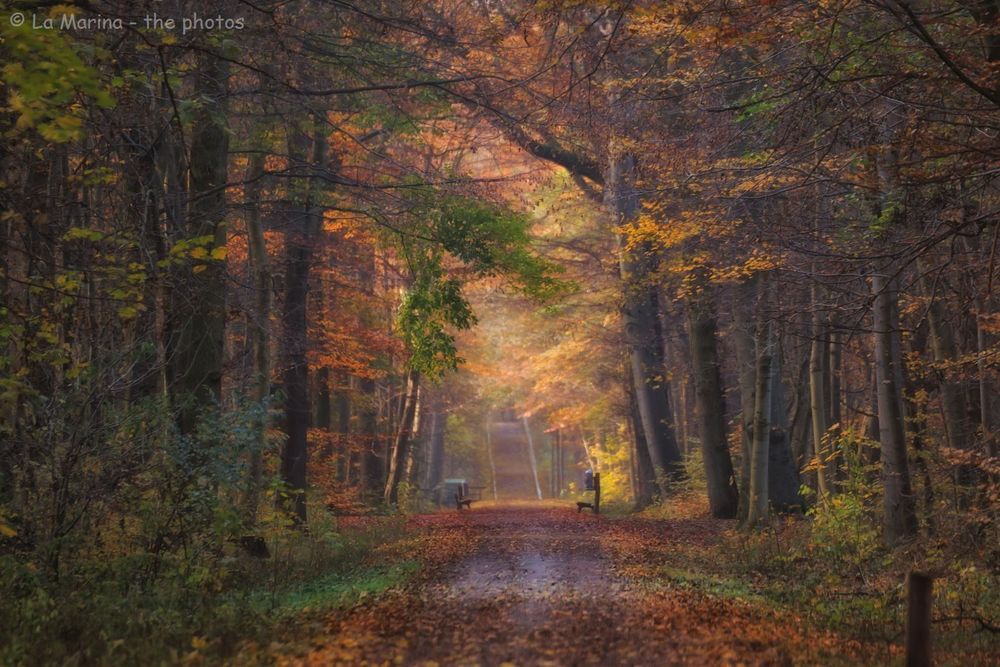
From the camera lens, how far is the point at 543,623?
820 cm

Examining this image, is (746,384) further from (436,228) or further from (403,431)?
(403,431)

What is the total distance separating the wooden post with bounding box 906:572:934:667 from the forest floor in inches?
47.3

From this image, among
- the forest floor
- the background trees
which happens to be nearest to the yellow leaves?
the background trees

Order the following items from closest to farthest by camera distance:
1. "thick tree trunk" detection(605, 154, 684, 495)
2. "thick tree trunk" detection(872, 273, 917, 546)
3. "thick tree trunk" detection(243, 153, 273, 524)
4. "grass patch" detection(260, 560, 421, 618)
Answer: "grass patch" detection(260, 560, 421, 618) → "thick tree trunk" detection(872, 273, 917, 546) → "thick tree trunk" detection(243, 153, 273, 524) → "thick tree trunk" detection(605, 154, 684, 495)

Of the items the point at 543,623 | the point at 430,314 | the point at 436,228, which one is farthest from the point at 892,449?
the point at 436,228

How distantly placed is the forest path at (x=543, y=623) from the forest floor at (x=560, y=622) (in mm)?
13

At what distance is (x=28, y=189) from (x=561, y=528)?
44.0ft

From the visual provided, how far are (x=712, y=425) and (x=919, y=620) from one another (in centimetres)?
1516

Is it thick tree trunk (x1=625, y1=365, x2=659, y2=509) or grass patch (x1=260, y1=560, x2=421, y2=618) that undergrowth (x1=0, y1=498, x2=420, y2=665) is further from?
thick tree trunk (x1=625, y1=365, x2=659, y2=509)

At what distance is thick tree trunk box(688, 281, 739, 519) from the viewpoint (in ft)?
66.8

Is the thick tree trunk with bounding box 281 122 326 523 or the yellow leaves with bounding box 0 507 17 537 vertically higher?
the thick tree trunk with bounding box 281 122 326 523

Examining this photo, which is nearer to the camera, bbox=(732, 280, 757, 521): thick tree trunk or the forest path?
the forest path

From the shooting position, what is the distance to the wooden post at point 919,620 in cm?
552

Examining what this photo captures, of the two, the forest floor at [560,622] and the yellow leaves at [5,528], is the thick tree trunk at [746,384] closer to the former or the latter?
the forest floor at [560,622]
